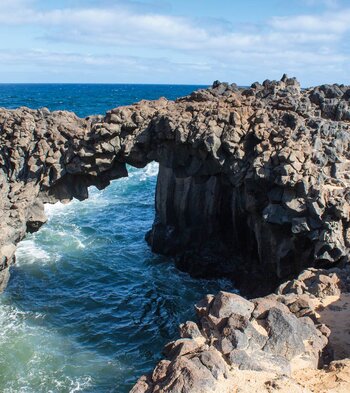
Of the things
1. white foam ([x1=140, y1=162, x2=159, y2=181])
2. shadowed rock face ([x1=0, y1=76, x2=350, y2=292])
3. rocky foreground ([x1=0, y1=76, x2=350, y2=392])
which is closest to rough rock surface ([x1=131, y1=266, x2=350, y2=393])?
rocky foreground ([x1=0, y1=76, x2=350, y2=392])

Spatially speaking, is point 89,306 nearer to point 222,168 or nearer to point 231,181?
point 231,181

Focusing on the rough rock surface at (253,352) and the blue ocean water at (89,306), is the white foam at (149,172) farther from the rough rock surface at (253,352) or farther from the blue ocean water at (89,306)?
the rough rock surface at (253,352)

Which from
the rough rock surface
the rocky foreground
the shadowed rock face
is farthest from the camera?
the shadowed rock face

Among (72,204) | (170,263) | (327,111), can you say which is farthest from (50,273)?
(327,111)

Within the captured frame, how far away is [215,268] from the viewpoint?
30.5m

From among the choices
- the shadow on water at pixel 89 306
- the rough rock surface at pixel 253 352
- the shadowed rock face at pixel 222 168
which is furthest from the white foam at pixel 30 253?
the rough rock surface at pixel 253 352

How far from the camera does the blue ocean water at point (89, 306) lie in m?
21.1

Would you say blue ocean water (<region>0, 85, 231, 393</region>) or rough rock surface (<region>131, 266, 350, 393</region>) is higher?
rough rock surface (<region>131, 266, 350, 393</region>)

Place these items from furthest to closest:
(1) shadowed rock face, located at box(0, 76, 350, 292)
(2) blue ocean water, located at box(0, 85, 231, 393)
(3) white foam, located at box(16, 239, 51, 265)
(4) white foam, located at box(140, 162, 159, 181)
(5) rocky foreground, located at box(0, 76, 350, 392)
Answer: (4) white foam, located at box(140, 162, 159, 181) < (3) white foam, located at box(16, 239, 51, 265) < (1) shadowed rock face, located at box(0, 76, 350, 292) < (2) blue ocean water, located at box(0, 85, 231, 393) < (5) rocky foreground, located at box(0, 76, 350, 392)

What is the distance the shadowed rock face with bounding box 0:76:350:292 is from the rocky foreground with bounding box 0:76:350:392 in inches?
2.5

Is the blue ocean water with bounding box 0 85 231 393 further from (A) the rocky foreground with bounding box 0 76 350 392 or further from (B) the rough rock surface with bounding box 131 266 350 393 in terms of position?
(B) the rough rock surface with bounding box 131 266 350 393

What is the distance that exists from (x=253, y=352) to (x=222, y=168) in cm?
1350

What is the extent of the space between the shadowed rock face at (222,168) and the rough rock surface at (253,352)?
21.2 ft

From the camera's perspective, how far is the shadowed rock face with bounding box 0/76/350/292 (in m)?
22.7
